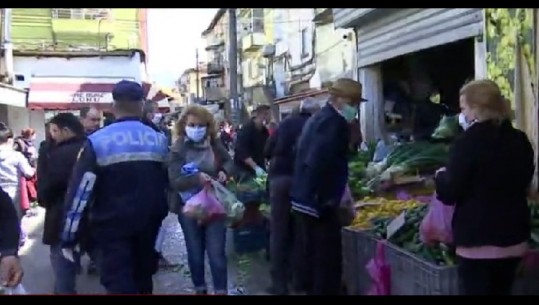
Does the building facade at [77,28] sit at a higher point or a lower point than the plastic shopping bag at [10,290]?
higher

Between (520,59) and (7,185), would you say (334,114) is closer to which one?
(520,59)

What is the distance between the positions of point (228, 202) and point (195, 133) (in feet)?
1.58

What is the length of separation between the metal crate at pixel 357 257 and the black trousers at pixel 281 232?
1.11 feet

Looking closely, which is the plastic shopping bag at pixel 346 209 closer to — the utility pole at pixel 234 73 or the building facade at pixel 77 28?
the utility pole at pixel 234 73

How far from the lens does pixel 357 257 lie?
4.45 m

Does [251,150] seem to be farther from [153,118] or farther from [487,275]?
[487,275]

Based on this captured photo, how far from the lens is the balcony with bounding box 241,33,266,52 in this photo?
4.33m

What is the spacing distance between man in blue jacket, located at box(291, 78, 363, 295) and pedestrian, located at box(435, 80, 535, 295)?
0.87m

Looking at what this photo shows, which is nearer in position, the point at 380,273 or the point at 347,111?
the point at 347,111

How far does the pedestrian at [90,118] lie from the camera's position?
11.9ft

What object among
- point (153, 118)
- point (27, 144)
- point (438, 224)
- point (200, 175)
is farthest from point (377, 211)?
Result: point (27, 144)

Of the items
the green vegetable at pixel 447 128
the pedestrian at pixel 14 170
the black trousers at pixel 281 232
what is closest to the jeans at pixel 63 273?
the pedestrian at pixel 14 170

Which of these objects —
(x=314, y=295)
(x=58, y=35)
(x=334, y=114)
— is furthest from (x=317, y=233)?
(x=58, y=35)

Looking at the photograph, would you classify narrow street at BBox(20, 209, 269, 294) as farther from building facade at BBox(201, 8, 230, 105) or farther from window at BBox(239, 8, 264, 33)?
window at BBox(239, 8, 264, 33)
